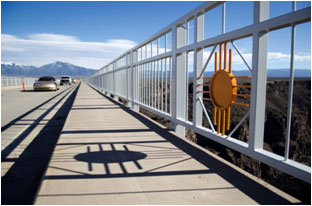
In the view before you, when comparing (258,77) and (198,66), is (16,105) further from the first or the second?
(258,77)

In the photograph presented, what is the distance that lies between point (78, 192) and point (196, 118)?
8.63ft

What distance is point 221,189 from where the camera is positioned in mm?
2979

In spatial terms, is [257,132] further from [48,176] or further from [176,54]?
[176,54]

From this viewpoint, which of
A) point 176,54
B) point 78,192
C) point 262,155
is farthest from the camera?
point 176,54

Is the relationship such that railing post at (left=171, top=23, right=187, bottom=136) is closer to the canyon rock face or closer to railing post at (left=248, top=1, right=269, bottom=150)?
the canyon rock face

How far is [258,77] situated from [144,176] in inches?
71.7

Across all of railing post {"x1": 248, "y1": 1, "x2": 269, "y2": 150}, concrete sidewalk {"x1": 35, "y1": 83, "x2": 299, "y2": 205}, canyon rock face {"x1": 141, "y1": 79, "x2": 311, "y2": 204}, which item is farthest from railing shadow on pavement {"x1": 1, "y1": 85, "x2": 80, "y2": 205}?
canyon rock face {"x1": 141, "y1": 79, "x2": 311, "y2": 204}

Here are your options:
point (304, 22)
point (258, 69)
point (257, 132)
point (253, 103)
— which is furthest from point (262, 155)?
point (304, 22)

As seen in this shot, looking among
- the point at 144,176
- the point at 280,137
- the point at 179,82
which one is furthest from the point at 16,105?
the point at 280,137

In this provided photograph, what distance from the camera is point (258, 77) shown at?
326cm

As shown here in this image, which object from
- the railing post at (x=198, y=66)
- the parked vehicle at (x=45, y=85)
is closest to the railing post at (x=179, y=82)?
the railing post at (x=198, y=66)

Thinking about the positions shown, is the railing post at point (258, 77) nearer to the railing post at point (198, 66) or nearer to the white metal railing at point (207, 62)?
the white metal railing at point (207, 62)

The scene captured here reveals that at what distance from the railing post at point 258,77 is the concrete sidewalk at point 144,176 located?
22.0 inches

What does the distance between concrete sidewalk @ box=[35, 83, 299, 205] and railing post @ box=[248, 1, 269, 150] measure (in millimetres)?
558
